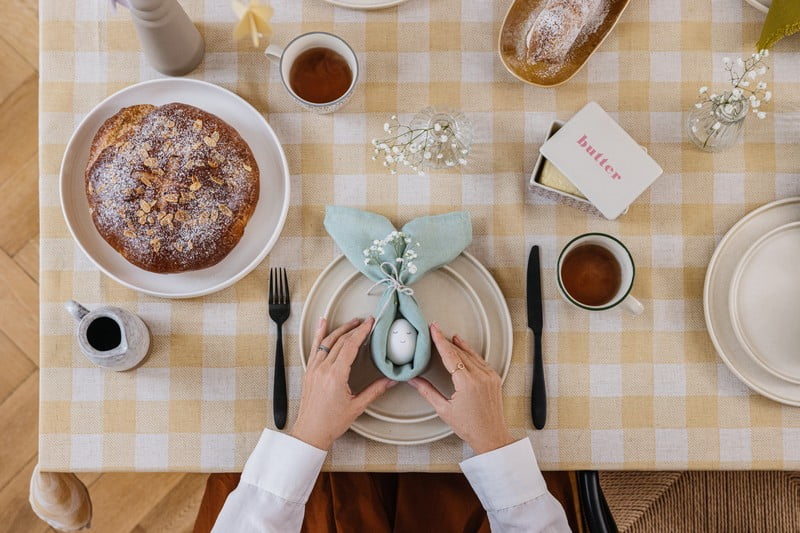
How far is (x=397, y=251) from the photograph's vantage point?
3.43 feet

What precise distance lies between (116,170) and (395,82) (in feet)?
1.63

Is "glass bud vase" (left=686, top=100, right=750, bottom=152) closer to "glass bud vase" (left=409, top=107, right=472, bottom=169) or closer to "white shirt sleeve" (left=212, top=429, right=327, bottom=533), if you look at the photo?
"glass bud vase" (left=409, top=107, right=472, bottom=169)

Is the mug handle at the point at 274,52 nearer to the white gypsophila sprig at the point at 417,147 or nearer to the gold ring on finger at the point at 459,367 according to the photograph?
the white gypsophila sprig at the point at 417,147

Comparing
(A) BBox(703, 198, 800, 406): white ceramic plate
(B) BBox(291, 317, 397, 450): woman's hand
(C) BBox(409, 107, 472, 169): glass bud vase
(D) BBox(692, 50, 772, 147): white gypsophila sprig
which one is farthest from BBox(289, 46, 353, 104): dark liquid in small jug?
(A) BBox(703, 198, 800, 406): white ceramic plate

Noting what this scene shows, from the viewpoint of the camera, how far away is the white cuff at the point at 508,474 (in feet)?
3.43

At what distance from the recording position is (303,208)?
113cm

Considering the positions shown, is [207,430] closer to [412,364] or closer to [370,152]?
[412,364]

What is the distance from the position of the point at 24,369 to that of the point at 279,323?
4.10 ft

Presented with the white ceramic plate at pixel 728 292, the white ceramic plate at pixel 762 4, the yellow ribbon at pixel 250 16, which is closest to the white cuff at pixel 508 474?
the white ceramic plate at pixel 728 292

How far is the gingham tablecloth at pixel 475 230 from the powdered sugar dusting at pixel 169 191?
0.12m

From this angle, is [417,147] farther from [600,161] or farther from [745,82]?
[745,82]

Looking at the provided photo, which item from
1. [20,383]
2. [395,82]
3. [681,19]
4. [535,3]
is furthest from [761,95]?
[20,383]

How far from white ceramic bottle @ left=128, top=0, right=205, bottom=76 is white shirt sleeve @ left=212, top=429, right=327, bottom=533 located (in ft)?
2.14

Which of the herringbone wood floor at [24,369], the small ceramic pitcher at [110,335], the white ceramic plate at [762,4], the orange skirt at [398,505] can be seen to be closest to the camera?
the small ceramic pitcher at [110,335]
